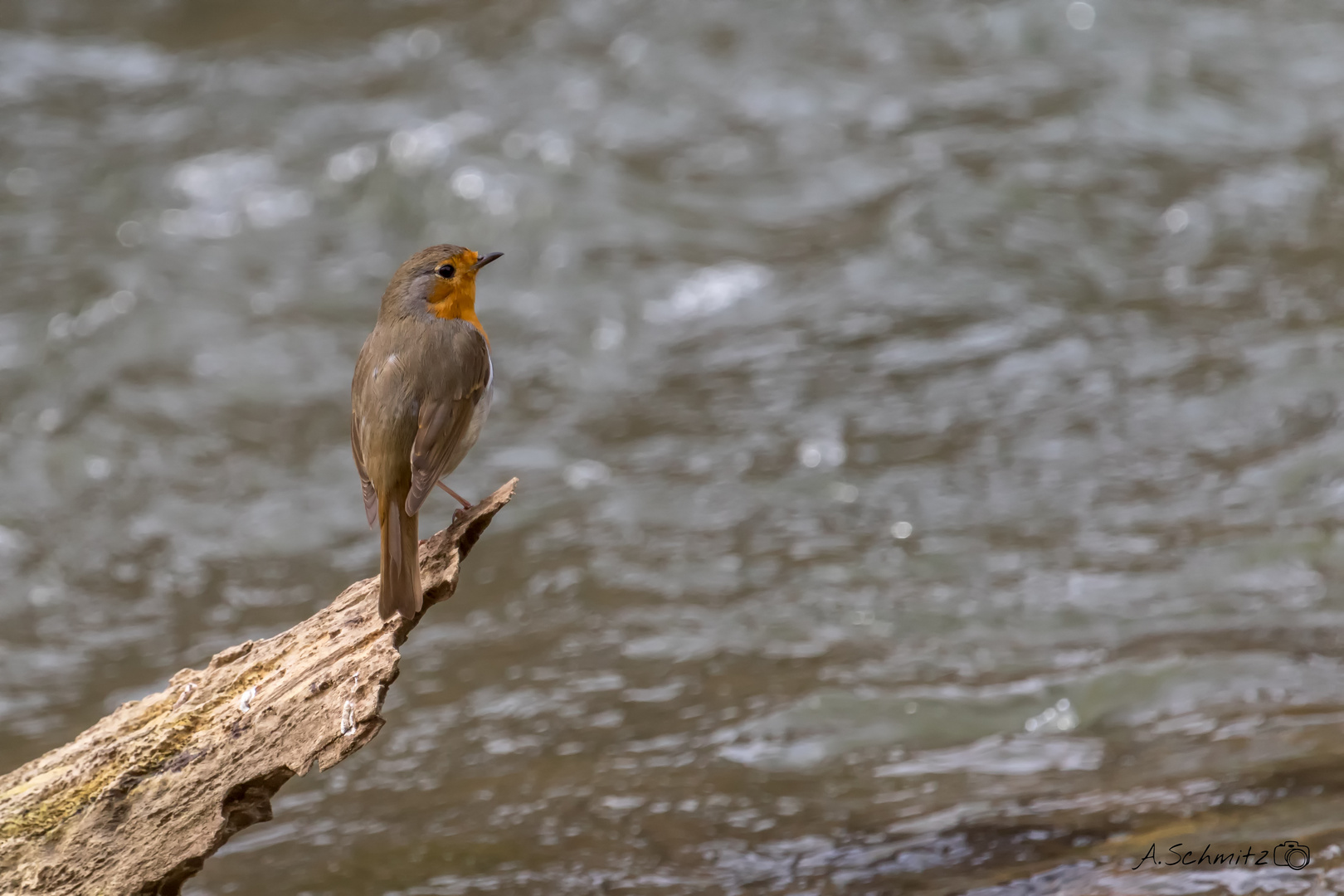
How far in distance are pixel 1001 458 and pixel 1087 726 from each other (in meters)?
2.39

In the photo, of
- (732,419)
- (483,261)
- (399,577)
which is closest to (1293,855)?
(399,577)

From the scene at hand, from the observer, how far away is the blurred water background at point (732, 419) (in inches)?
189

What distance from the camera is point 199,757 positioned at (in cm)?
340

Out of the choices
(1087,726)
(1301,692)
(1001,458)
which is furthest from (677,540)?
(1301,692)

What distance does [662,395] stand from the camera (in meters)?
8.14

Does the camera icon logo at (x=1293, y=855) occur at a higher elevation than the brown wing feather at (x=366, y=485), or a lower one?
lower

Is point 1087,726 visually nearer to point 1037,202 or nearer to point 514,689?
point 514,689

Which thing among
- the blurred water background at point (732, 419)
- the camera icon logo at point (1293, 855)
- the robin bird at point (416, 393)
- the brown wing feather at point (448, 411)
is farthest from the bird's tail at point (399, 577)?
the camera icon logo at point (1293, 855)

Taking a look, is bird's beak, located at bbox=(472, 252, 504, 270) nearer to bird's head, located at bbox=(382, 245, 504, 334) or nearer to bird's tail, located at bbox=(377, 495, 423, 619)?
bird's head, located at bbox=(382, 245, 504, 334)

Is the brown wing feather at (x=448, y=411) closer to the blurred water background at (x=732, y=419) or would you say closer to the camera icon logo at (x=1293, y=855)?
the blurred water background at (x=732, y=419)

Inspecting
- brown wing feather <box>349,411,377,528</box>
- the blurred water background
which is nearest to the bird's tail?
brown wing feather <box>349,411,377,528</box>

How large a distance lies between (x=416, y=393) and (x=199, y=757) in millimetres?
1047

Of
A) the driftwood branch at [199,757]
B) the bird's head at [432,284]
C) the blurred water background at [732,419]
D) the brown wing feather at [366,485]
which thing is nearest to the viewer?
the driftwood branch at [199,757]

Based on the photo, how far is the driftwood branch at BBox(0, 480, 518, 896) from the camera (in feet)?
10.8
